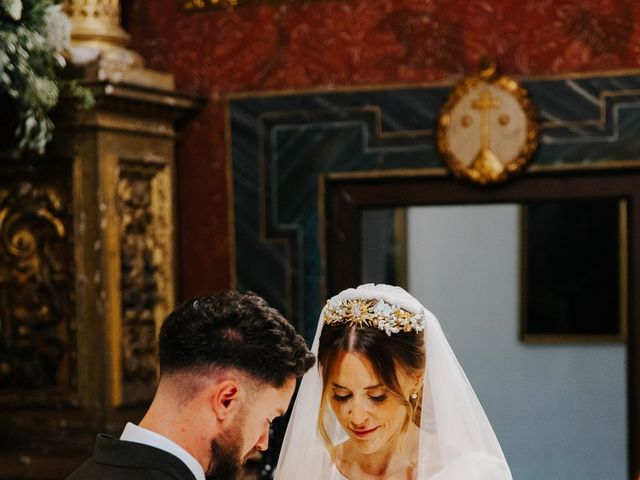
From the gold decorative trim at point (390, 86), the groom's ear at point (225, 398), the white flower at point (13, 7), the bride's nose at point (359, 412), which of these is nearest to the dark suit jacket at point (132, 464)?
the groom's ear at point (225, 398)

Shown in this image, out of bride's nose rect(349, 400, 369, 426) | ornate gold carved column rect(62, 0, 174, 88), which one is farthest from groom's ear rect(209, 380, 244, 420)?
ornate gold carved column rect(62, 0, 174, 88)

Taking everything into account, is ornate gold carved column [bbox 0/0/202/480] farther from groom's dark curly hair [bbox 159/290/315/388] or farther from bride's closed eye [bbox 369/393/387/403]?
groom's dark curly hair [bbox 159/290/315/388]

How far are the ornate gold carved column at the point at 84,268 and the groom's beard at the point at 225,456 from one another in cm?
250

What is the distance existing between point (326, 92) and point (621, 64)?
1.26 m

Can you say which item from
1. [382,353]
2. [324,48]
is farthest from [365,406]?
[324,48]

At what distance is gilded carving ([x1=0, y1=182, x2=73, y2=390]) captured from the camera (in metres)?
4.88

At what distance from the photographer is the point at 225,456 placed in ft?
7.74

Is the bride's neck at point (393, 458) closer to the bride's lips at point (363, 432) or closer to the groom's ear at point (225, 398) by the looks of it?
the bride's lips at point (363, 432)

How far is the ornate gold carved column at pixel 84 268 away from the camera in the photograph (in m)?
4.77

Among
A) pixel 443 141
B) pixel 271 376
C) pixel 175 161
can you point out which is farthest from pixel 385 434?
pixel 175 161

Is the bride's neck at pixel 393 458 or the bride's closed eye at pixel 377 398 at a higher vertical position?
the bride's closed eye at pixel 377 398

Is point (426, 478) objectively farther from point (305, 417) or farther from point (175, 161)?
point (175, 161)

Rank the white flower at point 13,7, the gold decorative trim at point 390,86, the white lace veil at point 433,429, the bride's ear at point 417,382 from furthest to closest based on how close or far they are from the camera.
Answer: the gold decorative trim at point 390,86 → the white flower at point 13,7 → the bride's ear at point 417,382 → the white lace veil at point 433,429

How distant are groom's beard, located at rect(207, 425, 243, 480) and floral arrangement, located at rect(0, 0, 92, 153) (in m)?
2.23
